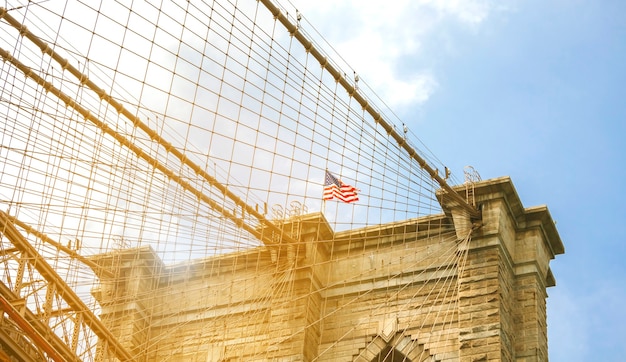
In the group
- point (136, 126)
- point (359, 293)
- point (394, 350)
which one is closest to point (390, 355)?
point (394, 350)

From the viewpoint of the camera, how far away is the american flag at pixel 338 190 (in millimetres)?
26656

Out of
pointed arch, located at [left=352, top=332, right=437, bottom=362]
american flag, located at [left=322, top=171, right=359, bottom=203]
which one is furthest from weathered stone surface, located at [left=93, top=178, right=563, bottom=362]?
american flag, located at [left=322, top=171, right=359, bottom=203]

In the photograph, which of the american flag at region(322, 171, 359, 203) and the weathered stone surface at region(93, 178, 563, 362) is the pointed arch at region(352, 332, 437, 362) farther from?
the american flag at region(322, 171, 359, 203)

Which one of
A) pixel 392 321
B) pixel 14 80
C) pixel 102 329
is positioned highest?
pixel 14 80

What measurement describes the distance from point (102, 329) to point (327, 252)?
658 cm

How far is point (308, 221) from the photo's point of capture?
1061 inches

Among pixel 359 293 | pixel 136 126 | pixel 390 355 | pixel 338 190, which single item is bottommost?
pixel 390 355

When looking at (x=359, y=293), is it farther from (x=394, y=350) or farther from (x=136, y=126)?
(x=136, y=126)

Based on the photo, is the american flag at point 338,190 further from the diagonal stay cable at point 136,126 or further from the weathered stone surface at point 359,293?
the diagonal stay cable at point 136,126

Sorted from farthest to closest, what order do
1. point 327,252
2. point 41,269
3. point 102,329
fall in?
point 327,252, point 102,329, point 41,269

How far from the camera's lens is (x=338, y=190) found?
26.8 metres

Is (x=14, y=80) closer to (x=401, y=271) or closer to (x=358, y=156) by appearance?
(x=358, y=156)

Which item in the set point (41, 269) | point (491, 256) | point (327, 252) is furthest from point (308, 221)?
point (41, 269)

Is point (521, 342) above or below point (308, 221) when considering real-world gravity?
below
